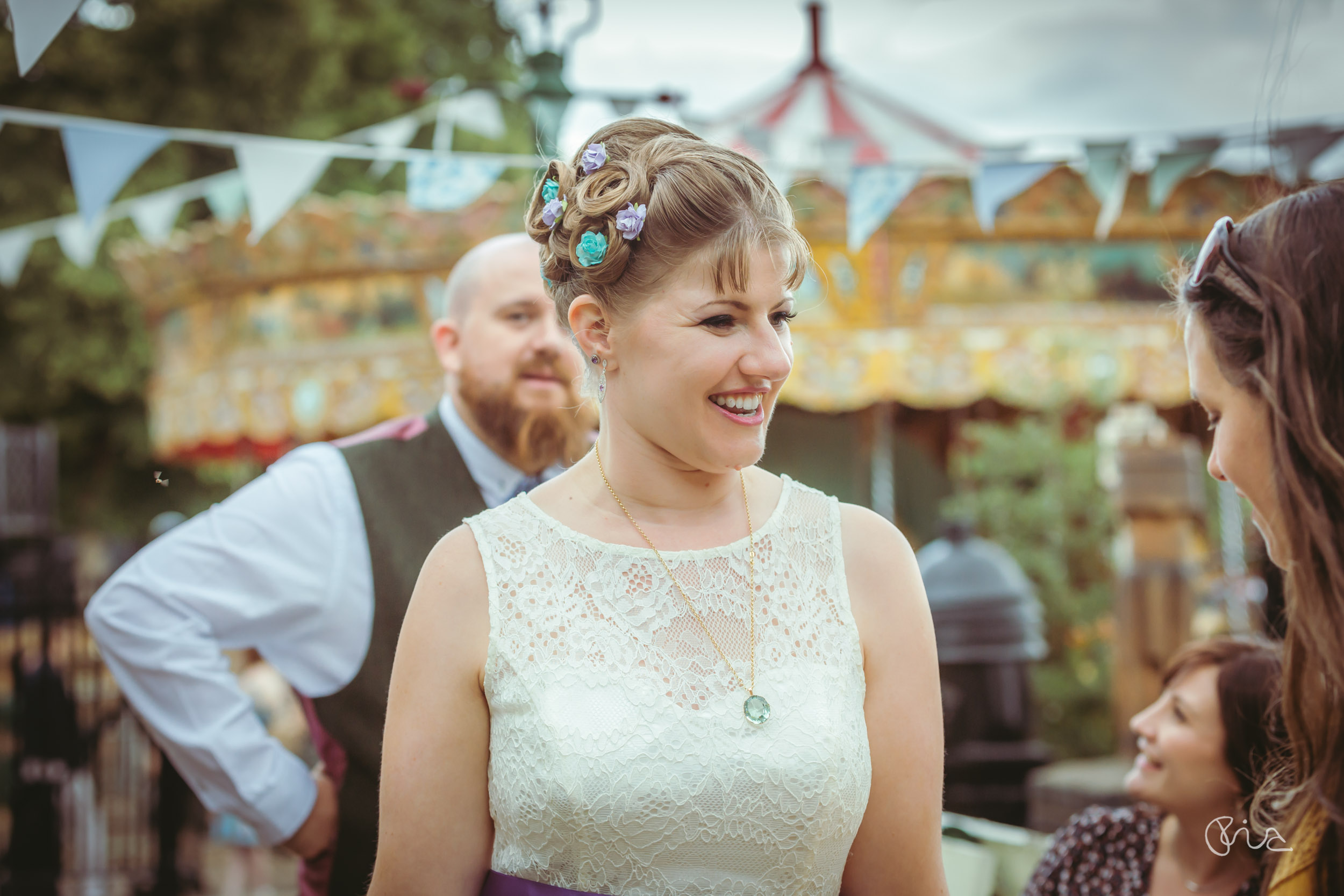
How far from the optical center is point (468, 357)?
2441 mm

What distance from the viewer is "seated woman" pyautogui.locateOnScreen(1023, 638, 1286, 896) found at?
2.07 metres

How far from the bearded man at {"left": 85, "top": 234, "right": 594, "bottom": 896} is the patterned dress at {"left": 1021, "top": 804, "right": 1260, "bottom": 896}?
129cm

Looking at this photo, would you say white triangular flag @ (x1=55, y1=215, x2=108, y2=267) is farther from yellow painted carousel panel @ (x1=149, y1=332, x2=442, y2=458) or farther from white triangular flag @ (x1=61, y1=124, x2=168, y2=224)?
yellow painted carousel panel @ (x1=149, y1=332, x2=442, y2=458)

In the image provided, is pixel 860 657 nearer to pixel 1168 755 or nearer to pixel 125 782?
pixel 1168 755

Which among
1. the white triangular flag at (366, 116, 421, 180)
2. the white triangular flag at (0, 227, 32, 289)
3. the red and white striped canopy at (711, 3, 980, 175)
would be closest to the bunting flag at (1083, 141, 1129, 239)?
the white triangular flag at (366, 116, 421, 180)

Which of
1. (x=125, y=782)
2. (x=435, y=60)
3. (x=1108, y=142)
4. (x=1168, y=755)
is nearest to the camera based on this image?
(x=1168, y=755)

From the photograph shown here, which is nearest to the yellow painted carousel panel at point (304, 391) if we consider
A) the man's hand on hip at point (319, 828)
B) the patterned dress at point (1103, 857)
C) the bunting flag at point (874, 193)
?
the bunting flag at point (874, 193)

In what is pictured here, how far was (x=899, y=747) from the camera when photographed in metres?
1.44

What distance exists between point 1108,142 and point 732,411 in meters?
4.10

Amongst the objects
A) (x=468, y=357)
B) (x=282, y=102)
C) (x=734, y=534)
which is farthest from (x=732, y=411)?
(x=282, y=102)

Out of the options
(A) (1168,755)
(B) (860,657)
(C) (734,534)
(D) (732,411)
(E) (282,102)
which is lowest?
(A) (1168,755)

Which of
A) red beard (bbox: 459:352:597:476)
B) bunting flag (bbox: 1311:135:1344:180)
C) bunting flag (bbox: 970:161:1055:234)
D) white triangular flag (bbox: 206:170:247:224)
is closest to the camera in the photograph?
red beard (bbox: 459:352:597:476)

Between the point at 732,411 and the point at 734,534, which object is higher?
the point at 732,411

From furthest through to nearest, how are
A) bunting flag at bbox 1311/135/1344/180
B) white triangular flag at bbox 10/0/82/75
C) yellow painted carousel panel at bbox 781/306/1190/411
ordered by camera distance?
yellow painted carousel panel at bbox 781/306/1190/411 → bunting flag at bbox 1311/135/1344/180 → white triangular flag at bbox 10/0/82/75
